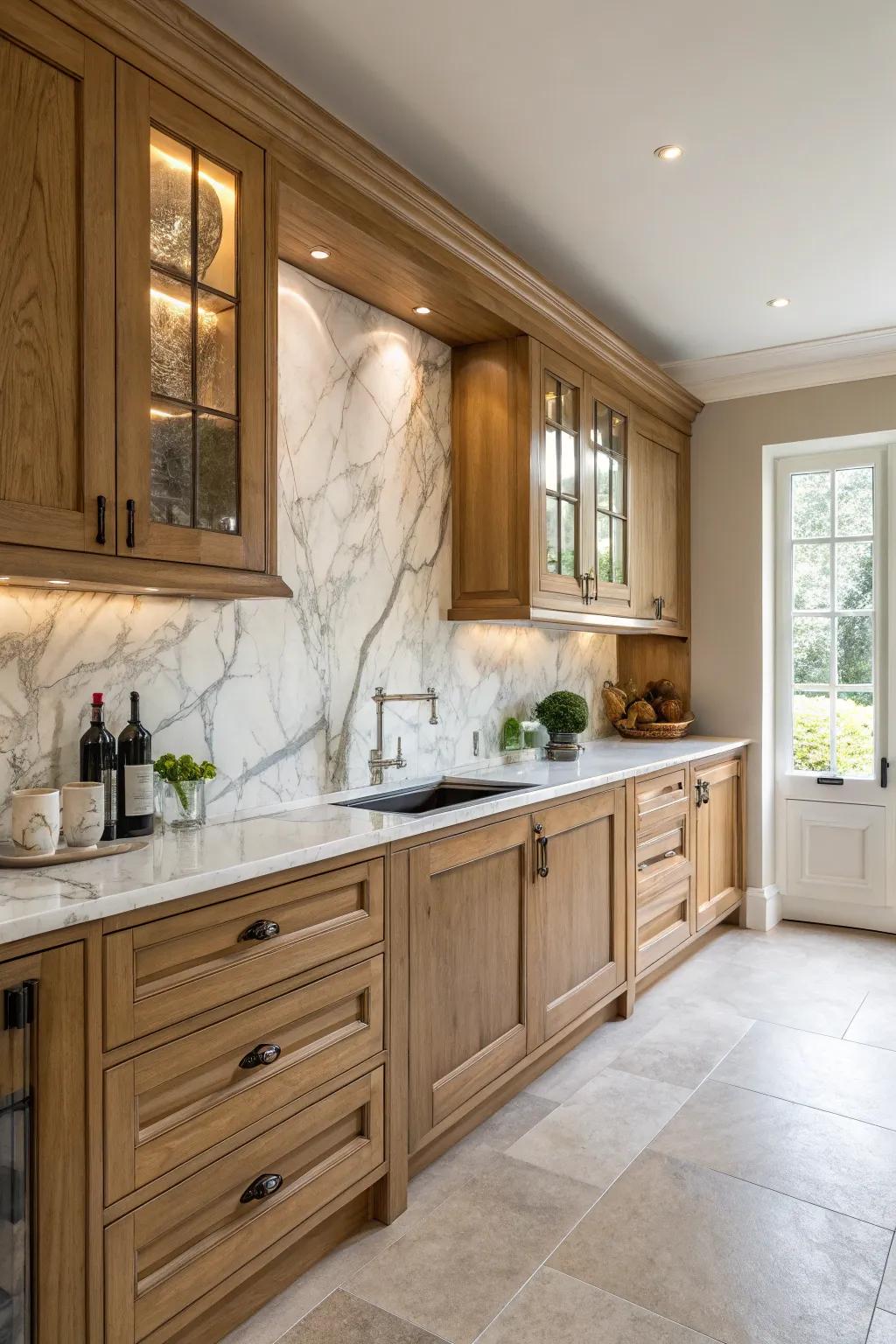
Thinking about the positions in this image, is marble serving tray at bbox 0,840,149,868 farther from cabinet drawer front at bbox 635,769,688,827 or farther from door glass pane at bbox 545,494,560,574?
cabinet drawer front at bbox 635,769,688,827

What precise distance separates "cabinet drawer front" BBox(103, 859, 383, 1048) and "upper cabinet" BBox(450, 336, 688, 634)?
4.89ft

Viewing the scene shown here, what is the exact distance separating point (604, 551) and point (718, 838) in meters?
1.47

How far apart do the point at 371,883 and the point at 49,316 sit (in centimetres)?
129

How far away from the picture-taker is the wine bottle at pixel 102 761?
6.33ft

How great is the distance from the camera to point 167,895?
1.54m

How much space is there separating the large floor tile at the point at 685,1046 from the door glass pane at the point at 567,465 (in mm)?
2000

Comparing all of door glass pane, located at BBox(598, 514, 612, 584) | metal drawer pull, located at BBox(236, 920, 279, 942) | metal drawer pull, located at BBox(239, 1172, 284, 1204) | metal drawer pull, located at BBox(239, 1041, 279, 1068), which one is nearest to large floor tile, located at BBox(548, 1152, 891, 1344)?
metal drawer pull, located at BBox(239, 1172, 284, 1204)

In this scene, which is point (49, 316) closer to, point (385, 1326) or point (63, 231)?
point (63, 231)

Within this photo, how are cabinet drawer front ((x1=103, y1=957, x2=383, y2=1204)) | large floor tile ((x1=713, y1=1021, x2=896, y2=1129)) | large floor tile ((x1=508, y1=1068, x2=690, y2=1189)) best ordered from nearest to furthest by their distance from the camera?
cabinet drawer front ((x1=103, y1=957, x2=383, y2=1204))
large floor tile ((x1=508, y1=1068, x2=690, y2=1189))
large floor tile ((x1=713, y1=1021, x2=896, y2=1129))

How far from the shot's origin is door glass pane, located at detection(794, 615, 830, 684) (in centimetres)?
457

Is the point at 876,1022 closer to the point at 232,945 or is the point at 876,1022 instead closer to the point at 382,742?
the point at 382,742

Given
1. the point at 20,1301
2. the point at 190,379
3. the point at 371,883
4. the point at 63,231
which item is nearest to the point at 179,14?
the point at 63,231

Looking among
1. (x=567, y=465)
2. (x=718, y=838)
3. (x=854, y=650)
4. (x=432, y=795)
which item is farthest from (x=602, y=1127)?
(x=854, y=650)

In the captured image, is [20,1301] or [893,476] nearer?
[20,1301]
